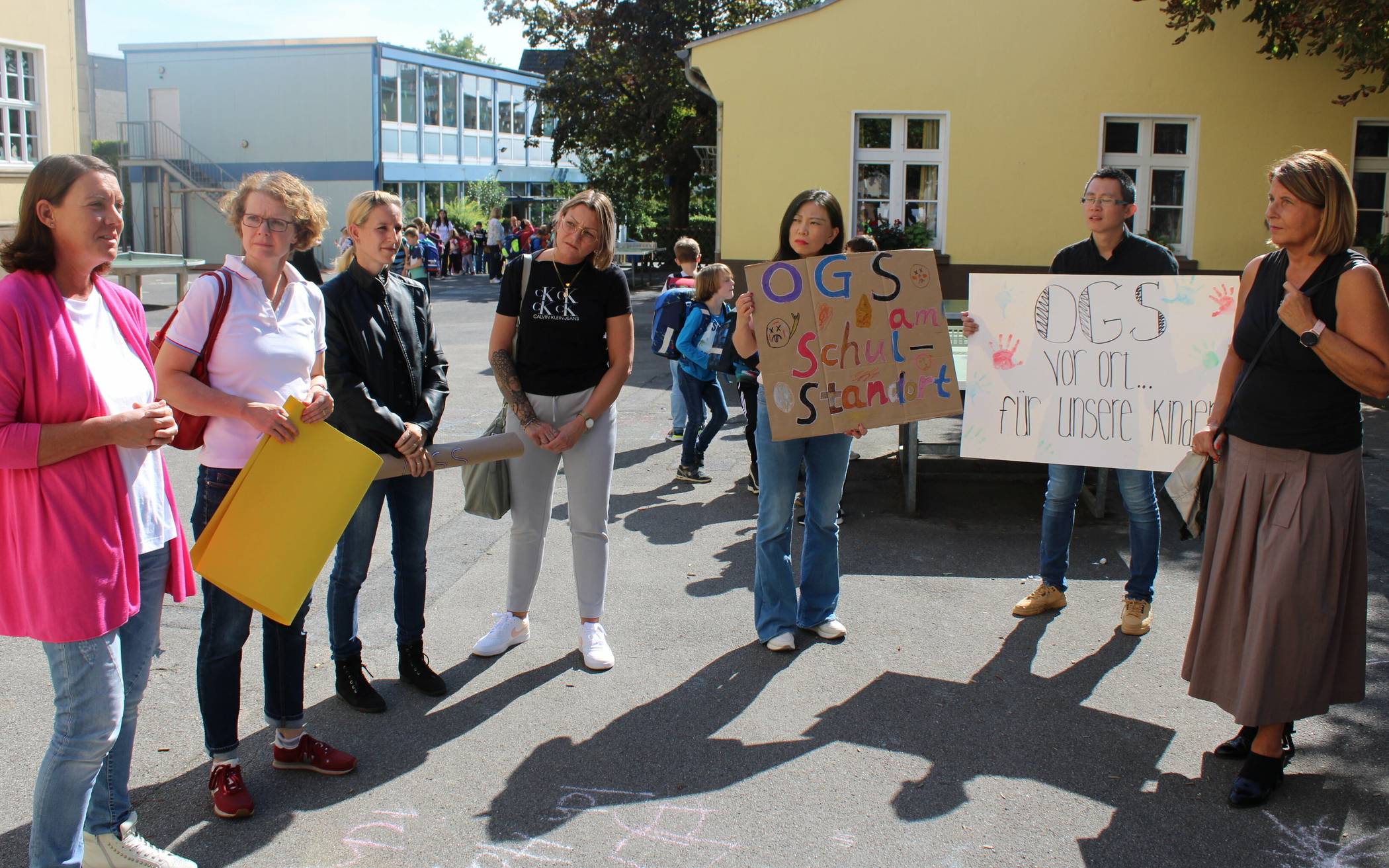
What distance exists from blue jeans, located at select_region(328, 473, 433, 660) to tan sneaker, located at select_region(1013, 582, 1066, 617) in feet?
9.07

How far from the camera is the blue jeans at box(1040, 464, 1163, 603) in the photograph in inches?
201

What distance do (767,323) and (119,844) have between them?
2933mm

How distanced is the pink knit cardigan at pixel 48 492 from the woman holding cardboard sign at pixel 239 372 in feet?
1.66

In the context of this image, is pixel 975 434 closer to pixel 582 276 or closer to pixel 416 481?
pixel 582 276

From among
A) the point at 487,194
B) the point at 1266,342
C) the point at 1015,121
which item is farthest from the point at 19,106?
the point at 1266,342

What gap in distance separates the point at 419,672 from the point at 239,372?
1.57 meters

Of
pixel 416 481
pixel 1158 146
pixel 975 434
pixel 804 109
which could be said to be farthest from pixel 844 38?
pixel 416 481

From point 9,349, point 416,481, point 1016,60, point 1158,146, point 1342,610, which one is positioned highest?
point 1016,60

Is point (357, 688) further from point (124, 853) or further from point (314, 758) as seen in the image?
point (124, 853)

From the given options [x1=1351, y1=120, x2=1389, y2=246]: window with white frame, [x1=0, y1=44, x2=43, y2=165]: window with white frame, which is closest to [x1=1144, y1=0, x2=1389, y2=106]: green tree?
[x1=1351, y1=120, x2=1389, y2=246]: window with white frame

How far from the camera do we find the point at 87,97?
21.8 m

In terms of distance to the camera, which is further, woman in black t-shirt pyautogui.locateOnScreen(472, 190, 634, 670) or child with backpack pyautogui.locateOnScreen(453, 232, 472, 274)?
child with backpack pyautogui.locateOnScreen(453, 232, 472, 274)

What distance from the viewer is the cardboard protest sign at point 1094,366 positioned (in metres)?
5.01

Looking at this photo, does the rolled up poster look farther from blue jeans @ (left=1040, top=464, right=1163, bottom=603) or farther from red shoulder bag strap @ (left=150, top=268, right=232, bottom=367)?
blue jeans @ (left=1040, top=464, right=1163, bottom=603)
